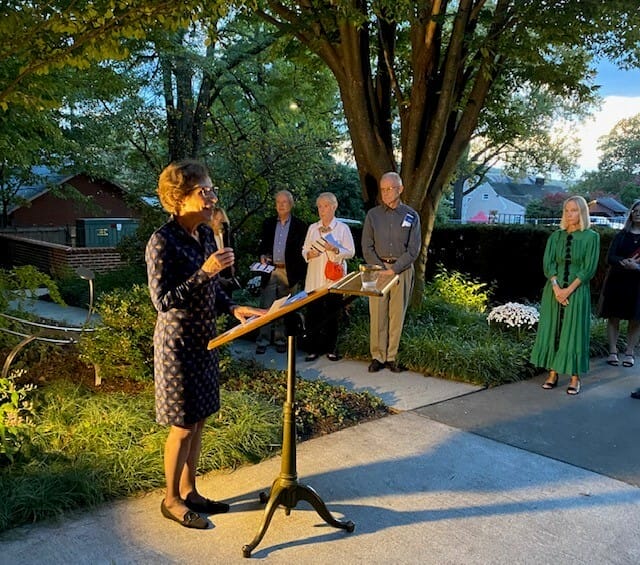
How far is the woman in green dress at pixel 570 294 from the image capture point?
5742mm

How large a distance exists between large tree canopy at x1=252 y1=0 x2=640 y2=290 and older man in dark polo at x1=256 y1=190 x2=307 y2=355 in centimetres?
165

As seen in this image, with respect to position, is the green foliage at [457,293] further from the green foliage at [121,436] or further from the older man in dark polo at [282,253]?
the green foliage at [121,436]

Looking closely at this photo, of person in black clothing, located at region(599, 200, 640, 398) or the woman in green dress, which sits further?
person in black clothing, located at region(599, 200, 640, 398)

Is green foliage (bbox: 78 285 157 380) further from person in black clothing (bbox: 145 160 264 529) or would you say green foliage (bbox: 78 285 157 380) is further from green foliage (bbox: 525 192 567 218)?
green foliage (bbox: 525 192 567 218)

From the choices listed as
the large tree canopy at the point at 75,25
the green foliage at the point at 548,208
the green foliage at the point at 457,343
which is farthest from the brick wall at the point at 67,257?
the green foliage at the point at 548,208

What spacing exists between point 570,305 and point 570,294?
0.11m

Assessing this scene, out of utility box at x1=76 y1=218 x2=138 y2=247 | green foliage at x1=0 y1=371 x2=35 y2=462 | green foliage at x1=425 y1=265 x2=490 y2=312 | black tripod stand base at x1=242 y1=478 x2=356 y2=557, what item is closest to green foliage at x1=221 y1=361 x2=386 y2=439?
black tripod stand base at x1=242 y1=478 x2=356 y2=557

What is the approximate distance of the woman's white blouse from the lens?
6.41 metres

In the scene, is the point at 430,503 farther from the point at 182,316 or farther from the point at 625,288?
the point at 625,288

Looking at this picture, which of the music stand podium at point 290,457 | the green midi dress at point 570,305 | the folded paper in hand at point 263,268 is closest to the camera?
the music stand podium at point 290,457

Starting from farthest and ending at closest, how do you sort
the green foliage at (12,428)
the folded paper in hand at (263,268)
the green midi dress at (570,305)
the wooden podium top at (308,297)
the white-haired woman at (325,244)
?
the folded paper in hand at (263,268)
the white-haired woman at (325,244)
the green midi dress at (570,305)
the green foliage at (12,428)
the wooden podium top at (308,297)

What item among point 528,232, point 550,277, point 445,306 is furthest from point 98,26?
point 528,232

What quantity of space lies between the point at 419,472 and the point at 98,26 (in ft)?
12.7

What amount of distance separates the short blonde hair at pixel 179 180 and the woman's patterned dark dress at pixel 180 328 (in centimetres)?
14
